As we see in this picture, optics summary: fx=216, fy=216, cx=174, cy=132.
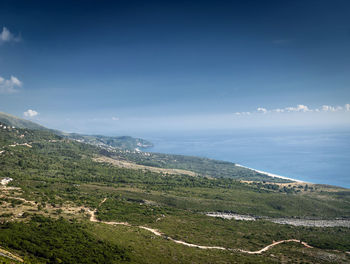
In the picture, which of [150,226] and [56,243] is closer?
[56,243]

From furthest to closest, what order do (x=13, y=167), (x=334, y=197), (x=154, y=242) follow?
1. (x=334, y=197)
2. (x=13, y=167)
3. (x=154, y=242)

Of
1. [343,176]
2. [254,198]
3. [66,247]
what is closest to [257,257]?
[66,247]

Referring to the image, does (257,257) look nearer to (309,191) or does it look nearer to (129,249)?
(129,249)

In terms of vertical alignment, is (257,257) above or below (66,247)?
below

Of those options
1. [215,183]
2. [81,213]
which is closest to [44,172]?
[81,213]

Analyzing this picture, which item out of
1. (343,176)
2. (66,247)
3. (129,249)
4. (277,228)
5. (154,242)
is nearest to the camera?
(66,247)

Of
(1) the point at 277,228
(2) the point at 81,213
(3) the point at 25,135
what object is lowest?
(1) the point at 277,228

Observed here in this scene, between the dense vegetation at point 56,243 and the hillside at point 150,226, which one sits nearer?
the dense vegetation at point 56,243

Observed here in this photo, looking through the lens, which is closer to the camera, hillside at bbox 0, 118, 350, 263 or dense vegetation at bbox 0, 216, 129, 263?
dense vegetation at bbox 0, 216, 129, 263

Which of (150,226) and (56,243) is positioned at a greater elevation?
(56,243)

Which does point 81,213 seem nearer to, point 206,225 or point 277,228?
→ point 206,225

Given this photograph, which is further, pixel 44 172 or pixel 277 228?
pixel 44 172
